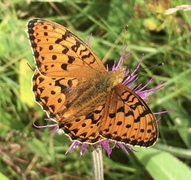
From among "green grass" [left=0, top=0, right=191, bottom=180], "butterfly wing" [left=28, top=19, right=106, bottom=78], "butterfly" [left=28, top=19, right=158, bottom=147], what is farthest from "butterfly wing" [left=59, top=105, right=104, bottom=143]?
"green grass" [left=0, top=0, right=191, bottom=180]

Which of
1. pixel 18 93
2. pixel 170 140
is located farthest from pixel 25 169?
pixel 170 140

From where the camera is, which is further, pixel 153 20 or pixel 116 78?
pixel 153 20

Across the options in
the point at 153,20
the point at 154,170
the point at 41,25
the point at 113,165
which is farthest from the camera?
the point at 153,20

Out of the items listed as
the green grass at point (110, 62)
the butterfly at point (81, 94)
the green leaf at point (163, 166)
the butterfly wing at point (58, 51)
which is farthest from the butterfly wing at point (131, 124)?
the green grass at point (110, 62)

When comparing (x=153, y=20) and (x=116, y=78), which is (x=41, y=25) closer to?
(x=116, y=78)

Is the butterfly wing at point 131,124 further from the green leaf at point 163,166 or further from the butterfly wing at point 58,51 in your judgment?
the green leaf at point 163,166

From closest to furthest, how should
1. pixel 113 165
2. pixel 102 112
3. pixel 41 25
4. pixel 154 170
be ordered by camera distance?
pixel 102 112 → pixel 41 25 → pixel 154 170 → pixel 113 165
